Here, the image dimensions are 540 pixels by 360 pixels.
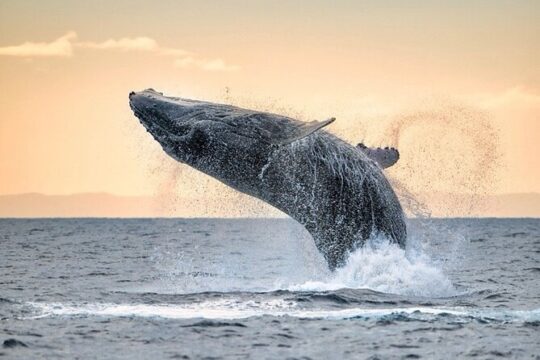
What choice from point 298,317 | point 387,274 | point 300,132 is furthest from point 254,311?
point 300,132

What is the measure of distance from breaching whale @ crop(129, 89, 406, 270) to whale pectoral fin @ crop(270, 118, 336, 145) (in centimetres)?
2

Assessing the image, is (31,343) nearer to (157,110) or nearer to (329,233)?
(157,110)

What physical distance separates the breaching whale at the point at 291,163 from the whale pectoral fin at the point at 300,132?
2cm

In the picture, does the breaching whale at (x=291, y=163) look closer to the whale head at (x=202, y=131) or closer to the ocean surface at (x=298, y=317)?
the whale head at (x=202, y=131)

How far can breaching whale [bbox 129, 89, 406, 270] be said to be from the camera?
51.9 ft

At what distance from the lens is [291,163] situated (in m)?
16.4

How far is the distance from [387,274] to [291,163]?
353 centimetres

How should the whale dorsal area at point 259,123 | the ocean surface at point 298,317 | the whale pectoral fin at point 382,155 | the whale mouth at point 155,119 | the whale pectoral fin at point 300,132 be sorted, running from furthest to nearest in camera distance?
1. the whale pectoral fin at point 382,155
2. the whale mouth at point 155,119
3. the whale dorsal area at point 259,123
4. the whale pectoral fin at point 300,132
5. the ocean surface at point 298,317

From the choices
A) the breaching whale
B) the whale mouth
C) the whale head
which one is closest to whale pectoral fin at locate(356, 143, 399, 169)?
the breaching whale

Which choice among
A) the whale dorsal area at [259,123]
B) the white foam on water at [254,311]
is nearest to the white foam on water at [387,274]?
the white foam on water at [254,311]

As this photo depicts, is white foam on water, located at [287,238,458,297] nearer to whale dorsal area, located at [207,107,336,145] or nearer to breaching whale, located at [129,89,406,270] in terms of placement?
breaching whale, located at [129,89,406,270]

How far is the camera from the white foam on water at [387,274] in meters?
17.8

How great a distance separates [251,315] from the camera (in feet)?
52.7

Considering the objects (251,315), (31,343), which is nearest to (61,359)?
(31,343)
